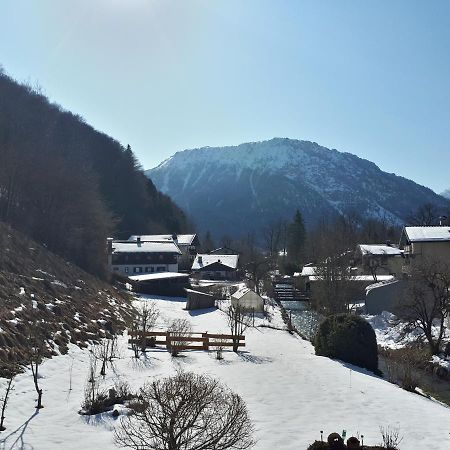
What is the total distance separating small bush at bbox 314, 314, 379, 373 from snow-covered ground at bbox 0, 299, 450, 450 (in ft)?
3.27

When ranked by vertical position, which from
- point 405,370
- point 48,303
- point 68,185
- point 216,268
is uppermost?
point 68,185

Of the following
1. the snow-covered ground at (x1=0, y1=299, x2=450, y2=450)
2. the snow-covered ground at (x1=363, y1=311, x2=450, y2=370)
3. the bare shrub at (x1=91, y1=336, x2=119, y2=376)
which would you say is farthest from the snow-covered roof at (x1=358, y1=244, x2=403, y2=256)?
the bare shrub at (x1=91, y1=336, x2=119, y2=376)

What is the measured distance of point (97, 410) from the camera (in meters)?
13.1

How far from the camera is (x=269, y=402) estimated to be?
1516 centimetres

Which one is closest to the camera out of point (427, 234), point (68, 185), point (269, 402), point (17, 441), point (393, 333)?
point (17, 441)

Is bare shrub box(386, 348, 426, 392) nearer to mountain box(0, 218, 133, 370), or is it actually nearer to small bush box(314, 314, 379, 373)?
small bush box(314, 314, 379, 373)

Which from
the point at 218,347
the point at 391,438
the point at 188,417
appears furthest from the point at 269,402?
the point at 218,347

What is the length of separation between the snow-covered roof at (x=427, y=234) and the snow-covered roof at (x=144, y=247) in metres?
31.4

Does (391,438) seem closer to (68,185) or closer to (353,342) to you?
(353,342)

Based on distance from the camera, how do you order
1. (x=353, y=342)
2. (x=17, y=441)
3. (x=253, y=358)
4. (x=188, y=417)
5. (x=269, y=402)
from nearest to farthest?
(x=188, y=417) < (x=17, y=441) < (x=269, y=402) < (x=353, y=342) < (x=253, y=358)

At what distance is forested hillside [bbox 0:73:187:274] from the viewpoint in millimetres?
46625

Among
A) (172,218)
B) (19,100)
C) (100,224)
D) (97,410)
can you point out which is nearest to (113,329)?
(97,410)

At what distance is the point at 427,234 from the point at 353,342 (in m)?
33.4

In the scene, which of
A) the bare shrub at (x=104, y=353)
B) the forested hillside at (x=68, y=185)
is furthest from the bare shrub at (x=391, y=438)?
the forested hillside at (x=68, y=185)
